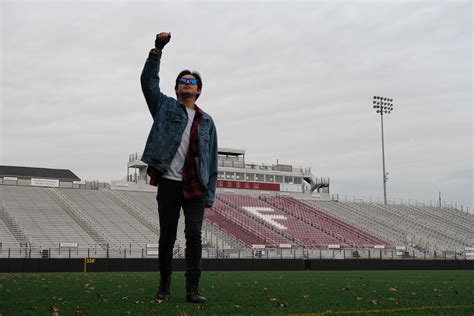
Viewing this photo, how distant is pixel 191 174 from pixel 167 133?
0.42m

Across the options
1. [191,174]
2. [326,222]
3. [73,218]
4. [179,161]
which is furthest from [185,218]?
[326,222]

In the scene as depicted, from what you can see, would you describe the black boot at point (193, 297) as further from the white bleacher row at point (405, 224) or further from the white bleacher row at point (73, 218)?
the white bleacher row at point (405, 224)

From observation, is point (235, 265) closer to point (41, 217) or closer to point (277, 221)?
point (41, 217)

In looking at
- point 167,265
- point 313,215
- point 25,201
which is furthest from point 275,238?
point 167,265

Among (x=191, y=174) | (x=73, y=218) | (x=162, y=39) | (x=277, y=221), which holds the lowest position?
(x=277, y=221)

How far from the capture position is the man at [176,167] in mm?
5043

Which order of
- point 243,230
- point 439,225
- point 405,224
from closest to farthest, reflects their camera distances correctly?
point 243,230 < point 405,224 < point 439,225

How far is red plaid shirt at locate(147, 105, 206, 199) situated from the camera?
504cm

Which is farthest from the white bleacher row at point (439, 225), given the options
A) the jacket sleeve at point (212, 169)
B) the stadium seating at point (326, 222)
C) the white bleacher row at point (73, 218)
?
the jacket sleeve at point (212, 169)

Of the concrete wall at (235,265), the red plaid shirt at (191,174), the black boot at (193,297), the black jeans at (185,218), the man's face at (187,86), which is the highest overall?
the man's face at (187,86)

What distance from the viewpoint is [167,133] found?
508 centimetres

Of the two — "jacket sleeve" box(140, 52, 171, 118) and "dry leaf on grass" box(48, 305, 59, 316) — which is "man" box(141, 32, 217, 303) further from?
"dry leaf on grass" box(48, 305, 59, 316)

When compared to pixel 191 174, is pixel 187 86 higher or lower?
higher

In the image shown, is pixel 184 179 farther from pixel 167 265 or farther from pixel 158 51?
pixel 158 51
